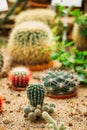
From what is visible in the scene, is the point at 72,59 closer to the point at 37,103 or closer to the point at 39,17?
the point at 37,103

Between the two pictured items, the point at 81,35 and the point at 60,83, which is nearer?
the point at 60,83

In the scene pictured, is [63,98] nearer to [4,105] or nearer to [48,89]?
[48,89]

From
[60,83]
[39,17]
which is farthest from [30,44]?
[39,17]

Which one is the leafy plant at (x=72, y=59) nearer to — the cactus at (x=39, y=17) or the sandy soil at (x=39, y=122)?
the sandy soil at (x=39, y=122)

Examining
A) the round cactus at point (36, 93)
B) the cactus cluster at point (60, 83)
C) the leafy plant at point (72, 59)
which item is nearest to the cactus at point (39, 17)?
the leafy plant at point (72, 59)

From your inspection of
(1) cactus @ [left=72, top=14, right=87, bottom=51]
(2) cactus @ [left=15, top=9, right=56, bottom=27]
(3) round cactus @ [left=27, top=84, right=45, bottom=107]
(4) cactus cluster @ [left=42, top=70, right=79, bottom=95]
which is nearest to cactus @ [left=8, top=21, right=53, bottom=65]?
(1) cactus @ [left=72, top=14, right=87, bottom=51]

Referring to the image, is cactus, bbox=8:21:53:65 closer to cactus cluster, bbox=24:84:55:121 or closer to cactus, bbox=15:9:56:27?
cactus, bbox=15:9:56:27
